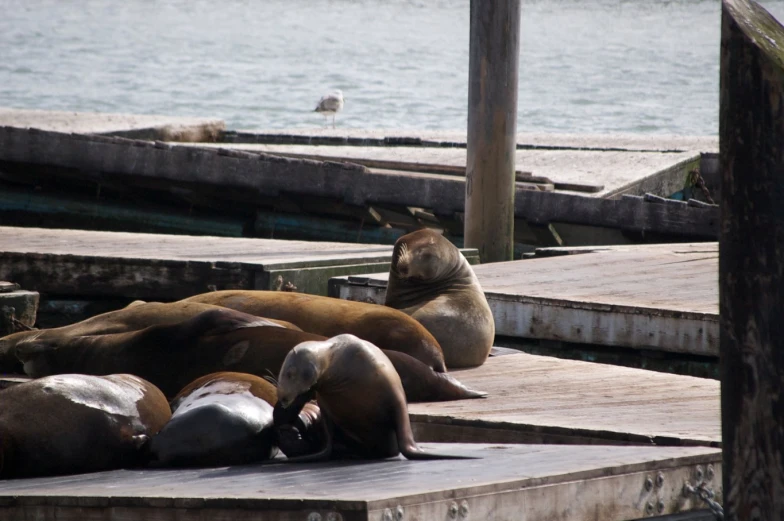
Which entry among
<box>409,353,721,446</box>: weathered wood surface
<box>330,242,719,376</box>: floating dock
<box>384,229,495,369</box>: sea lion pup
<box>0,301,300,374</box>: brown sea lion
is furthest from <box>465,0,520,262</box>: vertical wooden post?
<box>0,301,300,374</box>: brown sea lion

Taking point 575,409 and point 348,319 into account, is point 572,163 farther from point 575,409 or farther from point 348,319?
point 575,409

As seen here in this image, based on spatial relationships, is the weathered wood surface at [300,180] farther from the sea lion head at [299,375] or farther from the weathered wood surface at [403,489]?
the sea lion head at [299,375]

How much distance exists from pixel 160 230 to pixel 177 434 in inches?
313

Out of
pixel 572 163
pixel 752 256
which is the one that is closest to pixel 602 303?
pixel 752 256

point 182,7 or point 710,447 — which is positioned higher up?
point 182,7

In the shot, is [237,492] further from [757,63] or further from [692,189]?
[692,189]

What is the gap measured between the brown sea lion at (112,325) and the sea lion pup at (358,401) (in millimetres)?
1175

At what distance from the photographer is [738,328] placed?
3307 millimetres

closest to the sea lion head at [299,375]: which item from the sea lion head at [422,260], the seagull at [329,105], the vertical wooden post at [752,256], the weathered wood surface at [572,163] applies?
the vertical wooden post at [752,256]

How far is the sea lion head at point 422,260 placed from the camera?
5.86m

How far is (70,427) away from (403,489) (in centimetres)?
121

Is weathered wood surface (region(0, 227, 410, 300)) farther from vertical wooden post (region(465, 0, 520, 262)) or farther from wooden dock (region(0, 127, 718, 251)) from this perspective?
wooden dock (region(0, 127, 718, 251))

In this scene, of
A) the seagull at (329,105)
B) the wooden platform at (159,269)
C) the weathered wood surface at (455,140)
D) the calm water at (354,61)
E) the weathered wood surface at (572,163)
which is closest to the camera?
the wooden platform at (159,269)

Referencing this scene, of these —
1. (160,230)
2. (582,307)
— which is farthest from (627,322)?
(160,230)
